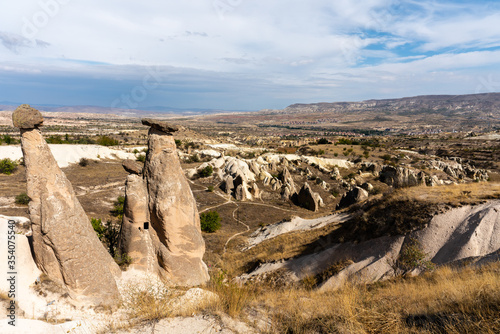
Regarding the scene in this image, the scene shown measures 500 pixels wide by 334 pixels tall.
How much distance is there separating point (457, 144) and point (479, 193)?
85498mm

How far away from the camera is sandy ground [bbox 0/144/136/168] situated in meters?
42.0

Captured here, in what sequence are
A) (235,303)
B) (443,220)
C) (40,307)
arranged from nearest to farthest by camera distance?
(235,303)
(40,307)
(443,220)

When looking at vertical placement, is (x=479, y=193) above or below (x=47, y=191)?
below

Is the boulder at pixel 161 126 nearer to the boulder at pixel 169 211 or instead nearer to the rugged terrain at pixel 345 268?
the boulder at pixel 169 211

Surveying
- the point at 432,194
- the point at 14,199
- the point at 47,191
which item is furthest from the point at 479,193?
the point at 14,199

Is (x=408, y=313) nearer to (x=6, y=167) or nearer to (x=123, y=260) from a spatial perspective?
(x=123, y=260)

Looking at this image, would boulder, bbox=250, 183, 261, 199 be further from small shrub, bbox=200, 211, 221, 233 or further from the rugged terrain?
small shrub, bbox=200, 211, 221, 233

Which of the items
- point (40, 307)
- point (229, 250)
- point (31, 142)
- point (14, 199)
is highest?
point (31, 142)

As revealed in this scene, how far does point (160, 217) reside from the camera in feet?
34.2

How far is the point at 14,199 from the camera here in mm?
22953

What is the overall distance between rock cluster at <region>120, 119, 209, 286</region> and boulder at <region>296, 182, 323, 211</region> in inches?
967

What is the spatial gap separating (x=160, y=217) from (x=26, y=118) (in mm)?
5286

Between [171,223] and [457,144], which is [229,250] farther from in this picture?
[457,144]

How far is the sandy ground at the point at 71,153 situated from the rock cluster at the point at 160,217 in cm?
3868
